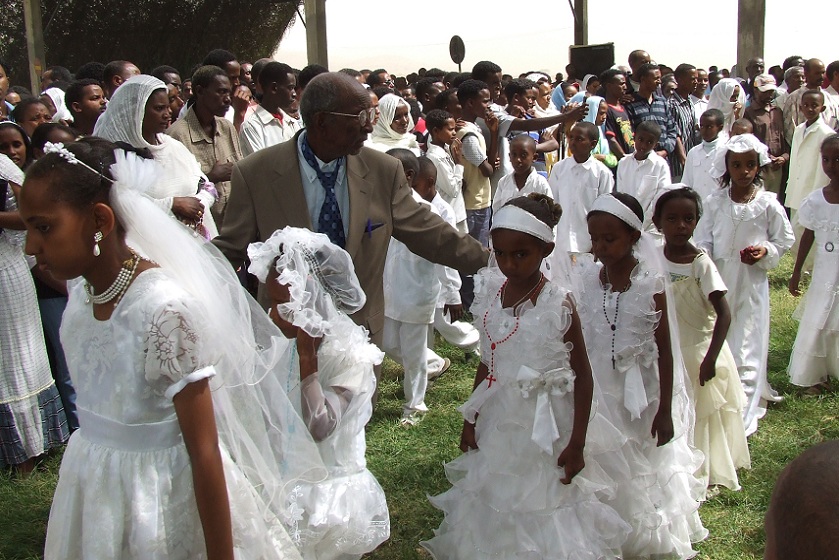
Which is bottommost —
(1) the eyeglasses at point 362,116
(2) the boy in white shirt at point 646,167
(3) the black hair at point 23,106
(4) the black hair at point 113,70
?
(2) the boy in white shirt at point 646,167

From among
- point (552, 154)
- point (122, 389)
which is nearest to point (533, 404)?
point (122, 389)

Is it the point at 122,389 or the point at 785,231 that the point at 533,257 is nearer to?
the point at 122,389

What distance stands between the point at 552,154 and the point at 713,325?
6.05 metres

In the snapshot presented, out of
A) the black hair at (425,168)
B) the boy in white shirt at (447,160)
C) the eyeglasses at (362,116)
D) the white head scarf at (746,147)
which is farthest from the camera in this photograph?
the boy in white shirt at (447,160)

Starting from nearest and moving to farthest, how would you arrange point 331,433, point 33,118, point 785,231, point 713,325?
point 331,433, point 713,325, point 785,231, point 33,118

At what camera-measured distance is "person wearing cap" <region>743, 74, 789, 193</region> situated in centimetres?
1015

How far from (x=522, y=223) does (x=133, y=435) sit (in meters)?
1.66

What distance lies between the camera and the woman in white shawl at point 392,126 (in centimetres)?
714

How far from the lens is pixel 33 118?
575cm

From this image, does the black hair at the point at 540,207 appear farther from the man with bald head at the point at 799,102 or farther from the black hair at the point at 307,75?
the man with bald head at the point at 799,102

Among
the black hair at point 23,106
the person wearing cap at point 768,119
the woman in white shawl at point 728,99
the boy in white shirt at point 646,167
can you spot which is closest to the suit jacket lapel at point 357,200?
the black hair at point 23,106

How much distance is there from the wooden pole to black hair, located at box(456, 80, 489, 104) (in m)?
10.4

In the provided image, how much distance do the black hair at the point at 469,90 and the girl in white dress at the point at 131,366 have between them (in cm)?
595

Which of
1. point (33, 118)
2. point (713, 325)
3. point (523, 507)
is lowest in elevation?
point (523, 507)
